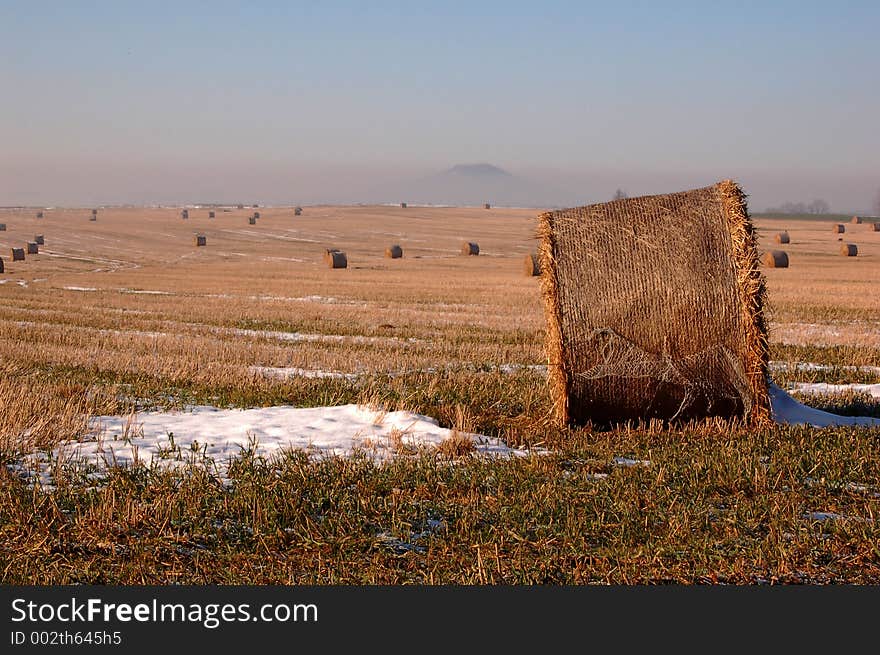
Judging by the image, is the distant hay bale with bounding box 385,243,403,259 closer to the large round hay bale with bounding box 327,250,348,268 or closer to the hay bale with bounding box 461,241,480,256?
the hay bale with bounding box 461,241,480,256

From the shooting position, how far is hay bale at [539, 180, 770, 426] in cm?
→ 916

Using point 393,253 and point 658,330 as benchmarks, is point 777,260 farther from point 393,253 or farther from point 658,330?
point 658,330

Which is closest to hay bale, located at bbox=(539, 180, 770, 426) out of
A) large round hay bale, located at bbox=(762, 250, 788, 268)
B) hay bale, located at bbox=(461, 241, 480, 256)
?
large round hay bale, located at bbox=(762, 250, 788, 268)

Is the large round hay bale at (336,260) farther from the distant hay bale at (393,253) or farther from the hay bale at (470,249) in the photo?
the hay bale at (470,249)

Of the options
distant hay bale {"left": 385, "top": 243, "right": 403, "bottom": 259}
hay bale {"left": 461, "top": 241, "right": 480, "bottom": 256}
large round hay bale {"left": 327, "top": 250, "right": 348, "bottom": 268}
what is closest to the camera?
large round hay bale {"left": 327, "top": 250, "right": 348, "bottom": 268}

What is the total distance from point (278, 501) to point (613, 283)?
4252 millimetres

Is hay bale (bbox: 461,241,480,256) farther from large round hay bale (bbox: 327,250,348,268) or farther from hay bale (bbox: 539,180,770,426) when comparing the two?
hay bale (bbox: 539,180,770,426)

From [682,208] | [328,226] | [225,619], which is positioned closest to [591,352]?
[682,208]

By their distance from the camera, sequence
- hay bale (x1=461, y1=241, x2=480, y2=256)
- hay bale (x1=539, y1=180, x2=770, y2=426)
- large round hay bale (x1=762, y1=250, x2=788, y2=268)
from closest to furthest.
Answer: hay bale (x1=539, y1=180, x2=770, y2=426) → large round hay bale (x1=762, y1=250, x2=788, y2=268) → hay bale (x1=461, y1=241, x2=480, y2=256)

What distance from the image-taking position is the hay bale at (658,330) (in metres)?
9.16

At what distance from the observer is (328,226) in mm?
82062

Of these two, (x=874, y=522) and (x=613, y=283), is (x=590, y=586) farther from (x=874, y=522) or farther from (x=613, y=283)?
(x=613, y=283)

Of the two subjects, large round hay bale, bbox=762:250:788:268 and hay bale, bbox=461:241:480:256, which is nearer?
large round hay bale, bbox=762:250:788:268

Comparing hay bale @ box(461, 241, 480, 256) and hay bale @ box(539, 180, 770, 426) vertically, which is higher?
hay bale @ box(539, 180, 770, 426)
